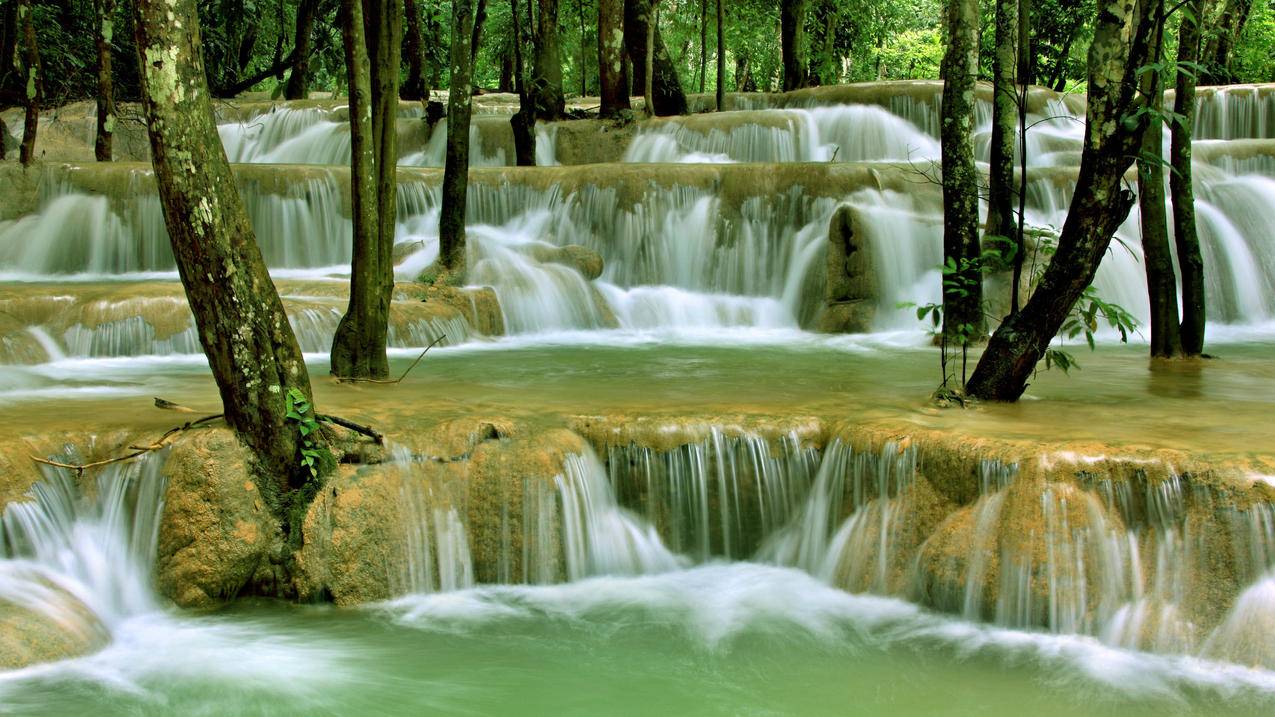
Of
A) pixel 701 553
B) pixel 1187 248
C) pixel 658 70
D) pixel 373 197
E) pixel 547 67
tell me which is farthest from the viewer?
pixel 658 70

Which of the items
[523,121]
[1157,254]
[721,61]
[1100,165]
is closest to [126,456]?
[1100,165]

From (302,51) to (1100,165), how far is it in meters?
18.6

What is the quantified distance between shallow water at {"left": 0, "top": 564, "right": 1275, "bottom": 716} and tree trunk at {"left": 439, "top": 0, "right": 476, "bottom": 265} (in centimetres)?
631

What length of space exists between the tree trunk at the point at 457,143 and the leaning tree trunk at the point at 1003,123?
4.55m

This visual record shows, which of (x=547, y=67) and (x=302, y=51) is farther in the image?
(x=302, y=51)

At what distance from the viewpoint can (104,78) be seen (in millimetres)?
14258

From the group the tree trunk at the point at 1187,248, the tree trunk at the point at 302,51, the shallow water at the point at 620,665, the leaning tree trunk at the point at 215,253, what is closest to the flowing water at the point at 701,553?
Result: the shallow water at the point at 620,665

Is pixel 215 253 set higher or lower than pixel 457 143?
lower

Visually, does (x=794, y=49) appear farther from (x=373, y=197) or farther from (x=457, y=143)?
(x=373, y=197)

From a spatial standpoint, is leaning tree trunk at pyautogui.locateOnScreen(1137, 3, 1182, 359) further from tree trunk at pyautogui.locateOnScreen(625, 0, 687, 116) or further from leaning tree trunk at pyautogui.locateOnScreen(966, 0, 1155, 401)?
tree trunk at pyautogui.locateOnScreen(625, 0, 687, 116)

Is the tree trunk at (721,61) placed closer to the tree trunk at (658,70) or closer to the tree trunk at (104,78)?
the tree trunk at (658,70)

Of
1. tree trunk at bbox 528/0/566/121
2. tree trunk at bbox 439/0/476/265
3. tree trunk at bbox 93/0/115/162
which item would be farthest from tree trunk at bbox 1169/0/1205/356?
tree trunk at bbox 93/0/115/162

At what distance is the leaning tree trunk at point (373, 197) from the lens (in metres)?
7.70

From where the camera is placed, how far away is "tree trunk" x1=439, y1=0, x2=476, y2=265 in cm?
1079
